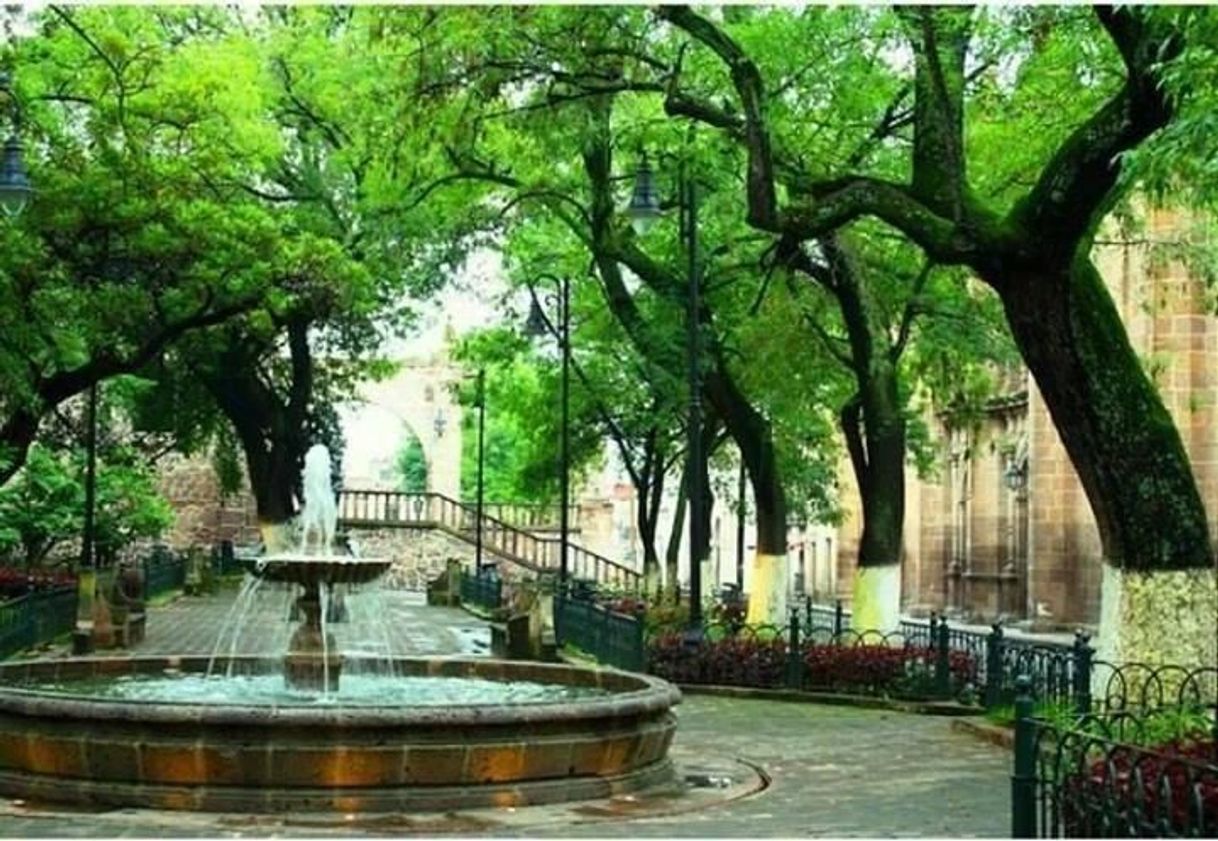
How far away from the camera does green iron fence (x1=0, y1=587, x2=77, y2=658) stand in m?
24.5

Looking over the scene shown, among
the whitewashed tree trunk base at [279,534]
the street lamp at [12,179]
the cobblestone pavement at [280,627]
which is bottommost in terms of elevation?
the cobblestone pavement at [280,627]

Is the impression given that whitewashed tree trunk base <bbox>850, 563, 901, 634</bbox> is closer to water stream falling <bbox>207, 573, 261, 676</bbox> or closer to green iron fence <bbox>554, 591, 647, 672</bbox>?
green iron fence <bbox>554, 591, 647, 672</bbox>

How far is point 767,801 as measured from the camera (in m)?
13.5

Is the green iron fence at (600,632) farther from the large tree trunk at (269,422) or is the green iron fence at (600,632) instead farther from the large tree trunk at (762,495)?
the large tree trunk at (269,422)

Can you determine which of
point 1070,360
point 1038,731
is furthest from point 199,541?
point 1038,731

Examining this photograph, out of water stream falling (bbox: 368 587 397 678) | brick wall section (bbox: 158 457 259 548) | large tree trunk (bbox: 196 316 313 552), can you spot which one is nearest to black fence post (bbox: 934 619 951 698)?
water stream falling (bbox: 368 587 397 678)

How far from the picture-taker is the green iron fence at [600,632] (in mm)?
23750

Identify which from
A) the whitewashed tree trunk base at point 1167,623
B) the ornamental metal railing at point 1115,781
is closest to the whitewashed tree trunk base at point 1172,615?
the whitewashed tree trunk base at point 1167,623

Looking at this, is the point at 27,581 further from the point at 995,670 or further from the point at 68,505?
the point at 995,670

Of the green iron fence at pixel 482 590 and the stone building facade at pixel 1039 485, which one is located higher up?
the stone building facade at pixel 1039 485

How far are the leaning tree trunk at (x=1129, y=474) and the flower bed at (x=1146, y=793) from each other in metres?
5.36

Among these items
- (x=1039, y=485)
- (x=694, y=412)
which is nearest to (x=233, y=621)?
(x=694, y=412)

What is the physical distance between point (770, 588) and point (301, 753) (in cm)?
1524

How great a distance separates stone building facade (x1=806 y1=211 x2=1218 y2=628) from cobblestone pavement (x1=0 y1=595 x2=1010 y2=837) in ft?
24.5
